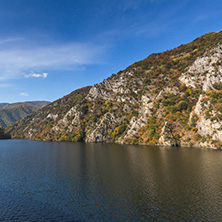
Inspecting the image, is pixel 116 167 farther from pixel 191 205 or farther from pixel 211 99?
pixel 211 99

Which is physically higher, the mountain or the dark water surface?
the mountain

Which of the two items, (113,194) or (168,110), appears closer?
(113,194)

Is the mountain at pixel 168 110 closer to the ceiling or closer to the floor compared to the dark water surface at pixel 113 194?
closer to the ceiling

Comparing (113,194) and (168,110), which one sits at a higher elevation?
(168,110)

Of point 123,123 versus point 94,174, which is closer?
point 94,174

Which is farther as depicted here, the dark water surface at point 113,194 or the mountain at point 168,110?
the mountain at point 168,110

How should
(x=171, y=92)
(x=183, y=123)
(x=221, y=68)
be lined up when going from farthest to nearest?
1. (x=171, y=92)
2. (x=221, y=68)
3. (x=183, y=123)

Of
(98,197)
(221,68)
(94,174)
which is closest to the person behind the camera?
(98,197)

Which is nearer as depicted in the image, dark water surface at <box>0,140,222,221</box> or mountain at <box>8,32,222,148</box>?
dark water surface at <box>0,140,222,221</box>

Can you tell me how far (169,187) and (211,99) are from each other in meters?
92.7

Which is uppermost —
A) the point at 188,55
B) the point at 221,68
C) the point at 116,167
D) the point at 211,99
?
the point at 188,55

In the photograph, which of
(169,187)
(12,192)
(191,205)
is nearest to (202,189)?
(169,187)

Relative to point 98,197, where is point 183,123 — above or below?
above

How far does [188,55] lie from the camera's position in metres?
194
